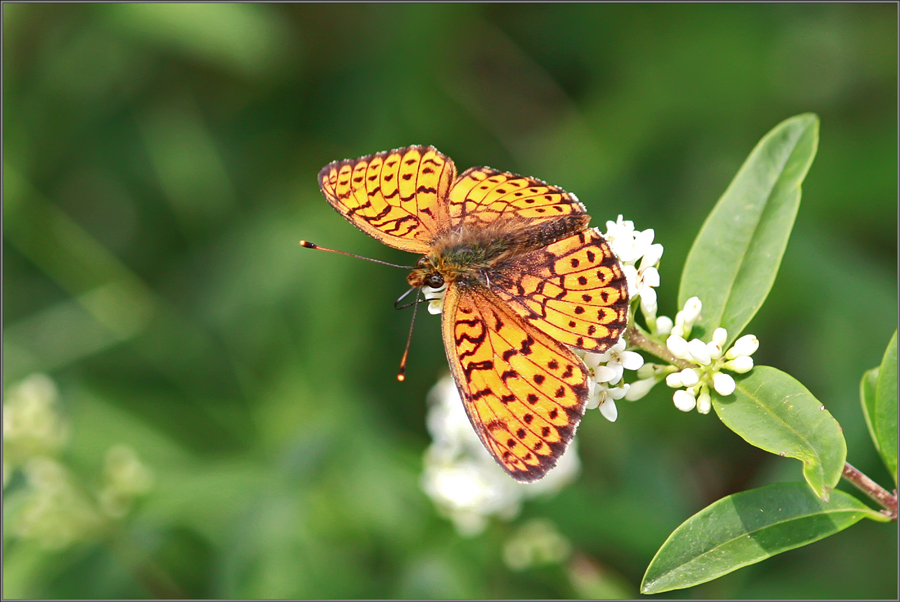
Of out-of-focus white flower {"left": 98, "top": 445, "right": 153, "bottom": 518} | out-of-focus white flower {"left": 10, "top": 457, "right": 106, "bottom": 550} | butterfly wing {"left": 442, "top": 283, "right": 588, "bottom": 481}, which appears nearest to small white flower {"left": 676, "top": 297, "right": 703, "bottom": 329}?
butterfly wing {"left": 442, "top": 283, "right": 588, "bottom": 481}

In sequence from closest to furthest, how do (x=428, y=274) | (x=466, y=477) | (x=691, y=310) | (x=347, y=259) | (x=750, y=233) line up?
(x=691, y=310), (x=750, y=233), (x=428, y=274), (x=466, y=477), (x=347, y=259)

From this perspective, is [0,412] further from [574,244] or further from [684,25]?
[684,25]

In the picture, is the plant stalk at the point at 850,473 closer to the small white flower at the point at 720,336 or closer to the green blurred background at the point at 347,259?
the small white flower at the point at 720,336

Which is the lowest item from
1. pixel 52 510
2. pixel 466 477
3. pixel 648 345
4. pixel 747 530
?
pixel 52 510

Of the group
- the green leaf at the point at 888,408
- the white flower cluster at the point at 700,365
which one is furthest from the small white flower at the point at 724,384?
the green leaf at the point at 888,408

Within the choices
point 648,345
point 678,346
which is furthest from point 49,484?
point 678,346

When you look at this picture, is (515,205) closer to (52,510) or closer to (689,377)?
(689,377)
